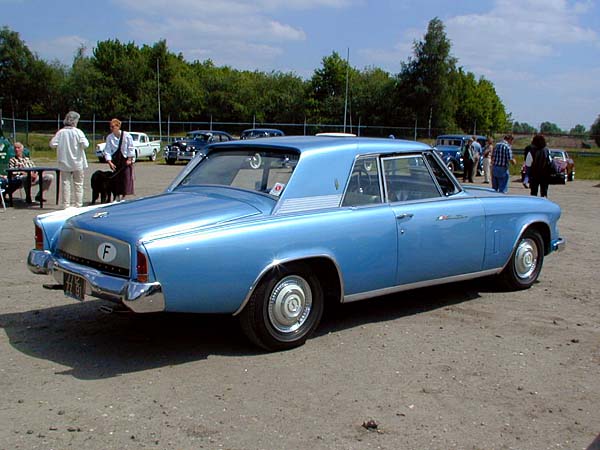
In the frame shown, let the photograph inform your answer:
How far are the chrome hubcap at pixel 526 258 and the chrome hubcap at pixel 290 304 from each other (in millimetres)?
2786

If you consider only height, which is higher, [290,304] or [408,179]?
[408,179]

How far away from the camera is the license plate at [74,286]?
4.65m

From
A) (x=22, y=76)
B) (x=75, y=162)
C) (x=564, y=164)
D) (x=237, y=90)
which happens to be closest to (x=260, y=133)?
(x=564, y=164)

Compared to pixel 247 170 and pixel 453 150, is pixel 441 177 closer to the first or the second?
pixel 247 170

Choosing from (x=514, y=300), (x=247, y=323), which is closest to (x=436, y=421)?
(x=247, y=323)

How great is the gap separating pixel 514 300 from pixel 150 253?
3.89 m

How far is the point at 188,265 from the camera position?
4.34 meters

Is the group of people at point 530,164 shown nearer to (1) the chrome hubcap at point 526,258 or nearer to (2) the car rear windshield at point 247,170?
(1) the chrome hubcap at point 526,258

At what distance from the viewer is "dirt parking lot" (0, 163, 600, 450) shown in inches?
143

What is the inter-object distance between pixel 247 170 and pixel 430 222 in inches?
62.2

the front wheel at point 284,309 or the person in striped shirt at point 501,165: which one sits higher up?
the person in striped shirt at point 501,165

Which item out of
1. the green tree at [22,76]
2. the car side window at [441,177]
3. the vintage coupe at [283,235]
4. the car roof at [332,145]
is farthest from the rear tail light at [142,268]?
the green tree at [22,76]

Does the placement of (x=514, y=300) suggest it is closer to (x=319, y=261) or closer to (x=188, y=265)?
(x=319, y=261)

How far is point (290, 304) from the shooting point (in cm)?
490
